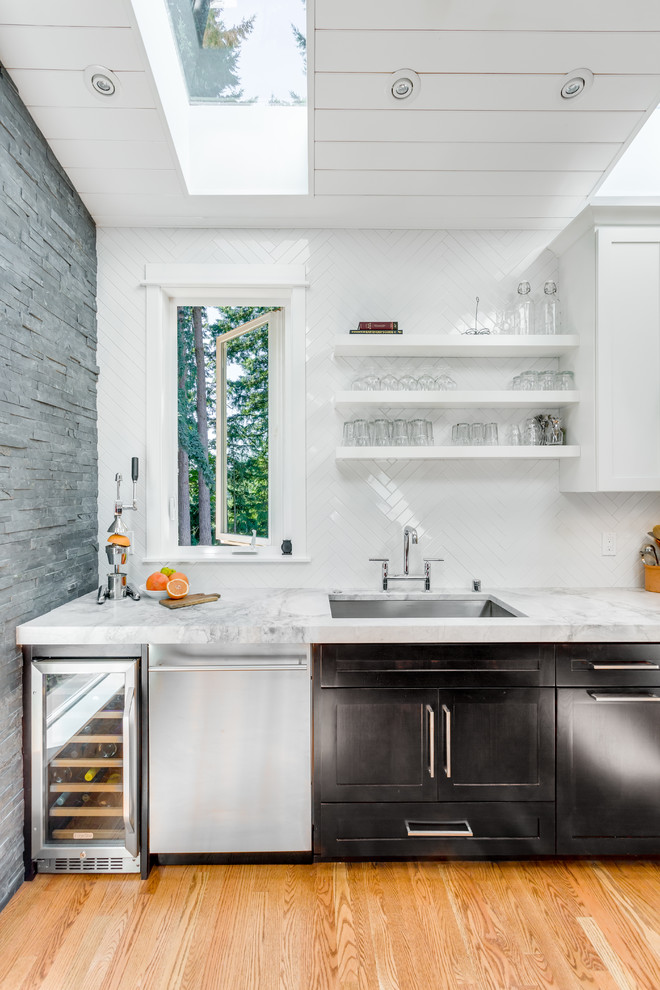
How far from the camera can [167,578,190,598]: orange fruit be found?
227 cm

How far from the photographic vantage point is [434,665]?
6.47ft

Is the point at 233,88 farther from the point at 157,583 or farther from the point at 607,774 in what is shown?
the point at 607,774

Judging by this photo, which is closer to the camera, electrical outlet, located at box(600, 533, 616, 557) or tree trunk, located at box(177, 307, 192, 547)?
electrical outlet, located at box(600, 533, 616, 557)

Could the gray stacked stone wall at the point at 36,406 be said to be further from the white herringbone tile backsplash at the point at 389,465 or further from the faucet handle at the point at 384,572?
the faucet handle at the point at 384,572

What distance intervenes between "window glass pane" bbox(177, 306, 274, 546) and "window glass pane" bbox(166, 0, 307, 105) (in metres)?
0.89

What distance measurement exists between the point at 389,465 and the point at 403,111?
1406 millimetres

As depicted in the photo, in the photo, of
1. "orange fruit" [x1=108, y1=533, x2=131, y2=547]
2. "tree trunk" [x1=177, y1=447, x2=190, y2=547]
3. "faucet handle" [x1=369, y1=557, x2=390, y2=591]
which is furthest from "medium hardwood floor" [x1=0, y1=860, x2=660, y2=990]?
"tree trunk" [x1=177, y1=447, x2=190, y2=547]

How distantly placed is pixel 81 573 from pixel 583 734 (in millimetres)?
2097

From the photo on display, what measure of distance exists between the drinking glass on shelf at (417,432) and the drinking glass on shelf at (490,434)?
290 millimetres

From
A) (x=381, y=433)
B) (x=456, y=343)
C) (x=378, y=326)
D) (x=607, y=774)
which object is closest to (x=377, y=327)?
(x=378, y=326)

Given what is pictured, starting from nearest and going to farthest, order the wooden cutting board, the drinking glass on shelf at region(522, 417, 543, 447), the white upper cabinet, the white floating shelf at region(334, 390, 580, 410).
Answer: the wooden cutting board < the white upper cabinet < the white floating shelf at region(334, 390, 580, 410) < the drinking glass on shelf at region(522, 417, 543, 447)

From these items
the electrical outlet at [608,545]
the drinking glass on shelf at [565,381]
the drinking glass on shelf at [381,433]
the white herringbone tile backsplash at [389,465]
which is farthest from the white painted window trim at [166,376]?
the electrical outlet at [608,545]

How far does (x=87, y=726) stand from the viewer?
199cm

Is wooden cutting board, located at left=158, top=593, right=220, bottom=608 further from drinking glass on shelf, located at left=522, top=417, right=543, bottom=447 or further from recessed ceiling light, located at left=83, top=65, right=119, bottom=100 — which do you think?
recessed ceiling light, located at left=83, top=65, right=119, bottom=100
